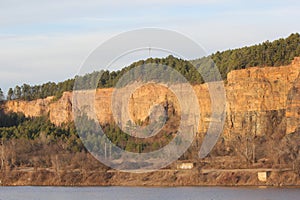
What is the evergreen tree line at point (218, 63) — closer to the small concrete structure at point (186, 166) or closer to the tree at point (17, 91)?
the small concrete structure at point (186, 166)

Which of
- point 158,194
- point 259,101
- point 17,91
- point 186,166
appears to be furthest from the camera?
point 17,91

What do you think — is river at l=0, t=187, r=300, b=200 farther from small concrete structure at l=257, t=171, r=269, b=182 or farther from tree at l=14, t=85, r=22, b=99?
tree at l=14, t=85, r=22, b=99

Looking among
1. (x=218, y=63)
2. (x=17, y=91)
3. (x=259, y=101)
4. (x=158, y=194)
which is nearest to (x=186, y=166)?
(x=158, y=194)

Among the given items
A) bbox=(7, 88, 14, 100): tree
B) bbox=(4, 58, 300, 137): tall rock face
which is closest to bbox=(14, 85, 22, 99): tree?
bbox=(7, 88, 14, 100): tree

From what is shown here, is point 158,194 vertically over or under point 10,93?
under

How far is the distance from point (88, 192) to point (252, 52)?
102ft

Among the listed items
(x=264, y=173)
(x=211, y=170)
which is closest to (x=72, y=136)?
(x=211, y=170)

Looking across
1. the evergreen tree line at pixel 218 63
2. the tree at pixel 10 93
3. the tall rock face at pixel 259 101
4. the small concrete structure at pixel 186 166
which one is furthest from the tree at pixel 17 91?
the small concrete structure at pixel 186 166

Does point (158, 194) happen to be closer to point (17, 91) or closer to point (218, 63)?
point (218, 63)

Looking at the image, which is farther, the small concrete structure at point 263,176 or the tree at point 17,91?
the tree at point 17,91

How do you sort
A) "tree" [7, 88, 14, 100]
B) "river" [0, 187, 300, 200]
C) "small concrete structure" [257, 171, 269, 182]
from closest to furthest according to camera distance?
"river" [0, 187, 300, 200] < "small concrete structure" [257, 171, 269, 182] < "tree" [7, 88, 14, 100]

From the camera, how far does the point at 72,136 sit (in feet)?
271

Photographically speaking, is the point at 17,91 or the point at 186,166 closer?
the point at 186,166

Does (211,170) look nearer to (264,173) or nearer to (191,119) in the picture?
(264,173)
